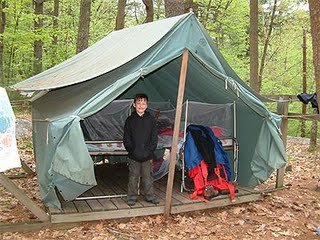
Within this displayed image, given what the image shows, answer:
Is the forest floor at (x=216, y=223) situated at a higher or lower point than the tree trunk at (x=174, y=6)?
lower

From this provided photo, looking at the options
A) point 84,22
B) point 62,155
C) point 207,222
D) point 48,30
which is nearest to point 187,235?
point 207,222

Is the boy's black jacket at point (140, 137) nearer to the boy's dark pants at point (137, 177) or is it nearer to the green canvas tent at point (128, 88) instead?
the boy's dark pants at point (137, 177)

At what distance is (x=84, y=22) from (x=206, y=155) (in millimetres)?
5731

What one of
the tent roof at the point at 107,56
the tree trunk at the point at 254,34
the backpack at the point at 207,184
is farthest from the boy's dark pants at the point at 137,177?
the tree trunk at the point at 254,34

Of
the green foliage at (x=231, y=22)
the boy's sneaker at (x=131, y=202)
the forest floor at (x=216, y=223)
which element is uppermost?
the green foliage at (x=231, y=22)

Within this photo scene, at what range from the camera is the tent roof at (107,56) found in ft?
16.3

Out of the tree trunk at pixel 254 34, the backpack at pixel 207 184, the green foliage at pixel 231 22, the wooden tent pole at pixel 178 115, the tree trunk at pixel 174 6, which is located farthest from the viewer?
the green foliage at pixel 231 22

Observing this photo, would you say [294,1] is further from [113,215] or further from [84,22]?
[113,215]

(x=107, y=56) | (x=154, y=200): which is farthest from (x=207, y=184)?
(x=107, y=56)

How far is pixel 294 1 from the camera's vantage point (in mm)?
16422

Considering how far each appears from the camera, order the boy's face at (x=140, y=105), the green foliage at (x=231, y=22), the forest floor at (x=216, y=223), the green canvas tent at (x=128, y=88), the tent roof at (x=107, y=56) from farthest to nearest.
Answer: the green foliage at (x=231, y=22) < the boy's face at (x=140, y=105) < the tent roof at (x=107, y=56) < the forest floor at (x=216, y=223) < the green canvas tent at (x=128, y=88)

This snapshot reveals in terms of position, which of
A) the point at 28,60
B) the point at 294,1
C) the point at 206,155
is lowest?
the point at 206,155

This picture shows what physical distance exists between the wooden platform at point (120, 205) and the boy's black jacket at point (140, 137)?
65 cm

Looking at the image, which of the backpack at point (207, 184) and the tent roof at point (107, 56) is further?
the backpack at point (207, 184)
